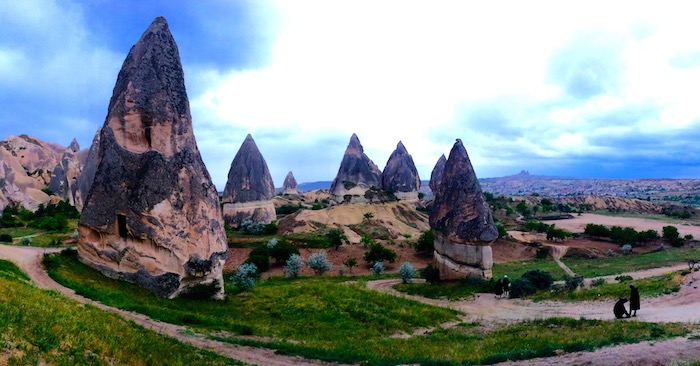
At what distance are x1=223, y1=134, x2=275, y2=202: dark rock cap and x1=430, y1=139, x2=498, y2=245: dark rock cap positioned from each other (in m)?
26.6

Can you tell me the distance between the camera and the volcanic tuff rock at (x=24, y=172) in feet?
170

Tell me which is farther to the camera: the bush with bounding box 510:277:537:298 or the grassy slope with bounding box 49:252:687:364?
the bush with bounding box 510:277:537:298

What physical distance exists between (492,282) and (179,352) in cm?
1611

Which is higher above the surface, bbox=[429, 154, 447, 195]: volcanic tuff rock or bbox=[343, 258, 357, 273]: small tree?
bbox=[429, 154, 447, 195]: volcanic tuff rock

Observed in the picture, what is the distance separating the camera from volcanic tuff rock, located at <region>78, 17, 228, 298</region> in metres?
14.4

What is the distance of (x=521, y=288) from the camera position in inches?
788

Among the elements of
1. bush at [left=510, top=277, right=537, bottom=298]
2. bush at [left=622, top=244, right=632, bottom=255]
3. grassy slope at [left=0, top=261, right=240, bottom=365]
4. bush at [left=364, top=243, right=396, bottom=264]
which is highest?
grassy slope at [left=0, top=261, right=240, bottom=365]

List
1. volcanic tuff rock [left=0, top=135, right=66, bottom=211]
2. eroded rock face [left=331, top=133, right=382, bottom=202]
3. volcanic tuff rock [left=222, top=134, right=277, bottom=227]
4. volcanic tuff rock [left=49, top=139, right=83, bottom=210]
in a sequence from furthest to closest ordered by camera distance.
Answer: eroded rock face [left=331, top=133, right=382, bottom=202] < volcanic tuff rock [left=49, top=139, right=83, bottom=210] < volcanic tuff rock [left=0, top=135, right=66, bottom=211] < volcanic tuff rock [left=222, top=134, right=277, bottom=227]

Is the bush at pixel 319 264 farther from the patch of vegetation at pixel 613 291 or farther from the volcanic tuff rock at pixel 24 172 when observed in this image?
the volcanic tuff rock at pixel 24 172

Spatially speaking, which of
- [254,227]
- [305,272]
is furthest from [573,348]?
[254,227]

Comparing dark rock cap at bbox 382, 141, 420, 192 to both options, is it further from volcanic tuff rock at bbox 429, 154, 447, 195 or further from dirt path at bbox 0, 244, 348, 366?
dirt path at bbox 0, 244, 348, 366

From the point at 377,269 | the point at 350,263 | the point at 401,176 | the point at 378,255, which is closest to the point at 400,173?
the point at 401,176

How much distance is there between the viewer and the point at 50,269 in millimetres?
13555

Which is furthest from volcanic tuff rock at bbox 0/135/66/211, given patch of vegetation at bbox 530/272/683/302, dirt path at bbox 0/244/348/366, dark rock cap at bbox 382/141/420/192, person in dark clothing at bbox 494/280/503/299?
patch of vegetation at bbox 530/272/683/302
